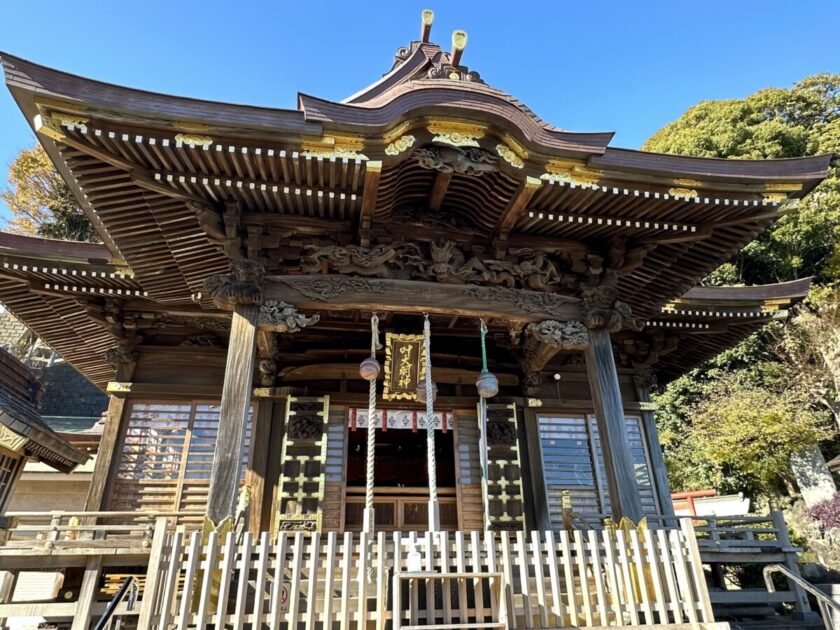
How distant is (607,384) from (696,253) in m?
2.57

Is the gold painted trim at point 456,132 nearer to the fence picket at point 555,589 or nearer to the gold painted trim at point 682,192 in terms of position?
the gold painted trim at point 682,192

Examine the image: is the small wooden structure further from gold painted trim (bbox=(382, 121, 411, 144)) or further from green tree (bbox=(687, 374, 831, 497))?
green tree (bbox=(687, 374, 831, 497))

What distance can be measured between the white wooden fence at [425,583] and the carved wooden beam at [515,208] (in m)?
3.74

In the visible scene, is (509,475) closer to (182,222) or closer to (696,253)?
(696,253)

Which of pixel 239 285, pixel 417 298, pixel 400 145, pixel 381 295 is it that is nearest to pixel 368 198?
pixel 400 145

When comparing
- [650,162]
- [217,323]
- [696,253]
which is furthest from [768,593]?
[217,323]

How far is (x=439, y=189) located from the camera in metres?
6.71

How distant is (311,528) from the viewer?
7.90m

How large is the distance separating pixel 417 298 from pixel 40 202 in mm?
28922

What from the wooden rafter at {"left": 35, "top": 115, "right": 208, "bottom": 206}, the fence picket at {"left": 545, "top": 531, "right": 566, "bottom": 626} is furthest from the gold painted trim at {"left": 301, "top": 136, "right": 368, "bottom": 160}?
the fence picket at {"left": 545, "top": 531, "right": 566, "bottom": 626}

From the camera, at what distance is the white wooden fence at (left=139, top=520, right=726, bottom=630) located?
13.7ft

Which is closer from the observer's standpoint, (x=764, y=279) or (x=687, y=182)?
(x=687, y=182)

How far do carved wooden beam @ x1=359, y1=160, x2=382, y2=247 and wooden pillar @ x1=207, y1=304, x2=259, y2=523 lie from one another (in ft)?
5.32

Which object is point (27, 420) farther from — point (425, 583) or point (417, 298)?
point (425, 583)
